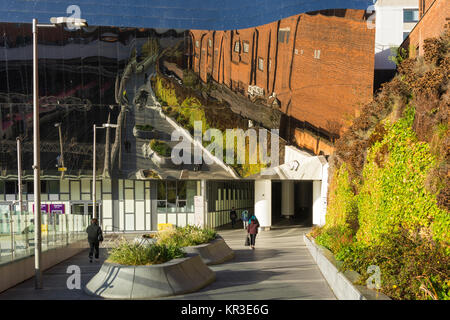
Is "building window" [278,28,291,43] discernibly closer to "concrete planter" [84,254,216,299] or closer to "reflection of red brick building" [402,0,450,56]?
"reflection of red brick building" [402,0,450,56]

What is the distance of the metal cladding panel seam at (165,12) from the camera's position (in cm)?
4219

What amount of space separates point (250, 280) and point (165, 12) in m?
32.3

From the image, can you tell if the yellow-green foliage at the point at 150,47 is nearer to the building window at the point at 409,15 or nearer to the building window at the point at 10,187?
the building window at the point at 10,187

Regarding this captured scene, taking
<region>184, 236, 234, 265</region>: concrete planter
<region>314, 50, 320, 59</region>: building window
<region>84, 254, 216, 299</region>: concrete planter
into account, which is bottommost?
<region>184, 236, 234, 265</region>: concrete planter

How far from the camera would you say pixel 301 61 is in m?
41.7

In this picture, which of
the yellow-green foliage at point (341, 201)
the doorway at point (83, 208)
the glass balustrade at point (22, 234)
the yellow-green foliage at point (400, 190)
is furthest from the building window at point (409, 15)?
the glass balustrade at point (22, 234)

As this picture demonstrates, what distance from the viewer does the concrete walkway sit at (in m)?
13.2

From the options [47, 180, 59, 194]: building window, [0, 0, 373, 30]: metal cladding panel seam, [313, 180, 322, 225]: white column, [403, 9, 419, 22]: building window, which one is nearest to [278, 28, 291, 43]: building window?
[0, 0, 373, 30]: metal cladding panel seam

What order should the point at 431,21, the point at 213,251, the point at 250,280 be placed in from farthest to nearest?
the point at 431,21 < the point at 213,251 < the point at 250,280

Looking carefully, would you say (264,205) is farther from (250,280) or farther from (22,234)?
(22,234)

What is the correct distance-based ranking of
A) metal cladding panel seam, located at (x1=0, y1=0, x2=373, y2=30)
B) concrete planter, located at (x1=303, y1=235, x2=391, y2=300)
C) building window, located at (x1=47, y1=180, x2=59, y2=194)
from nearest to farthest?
1. concrete planter, located at (x1=303, y1=235, x2=391, y2=300)
2. metal cladding panel seam, located at (x1=0, y1=0, x2=373, y2=30)
3. building window, located at (x1=47, y1=180, x2=59, y2=194)

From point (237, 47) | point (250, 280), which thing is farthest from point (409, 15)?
point (250, 280)

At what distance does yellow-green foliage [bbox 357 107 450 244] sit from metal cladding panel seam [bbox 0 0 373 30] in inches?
1083
